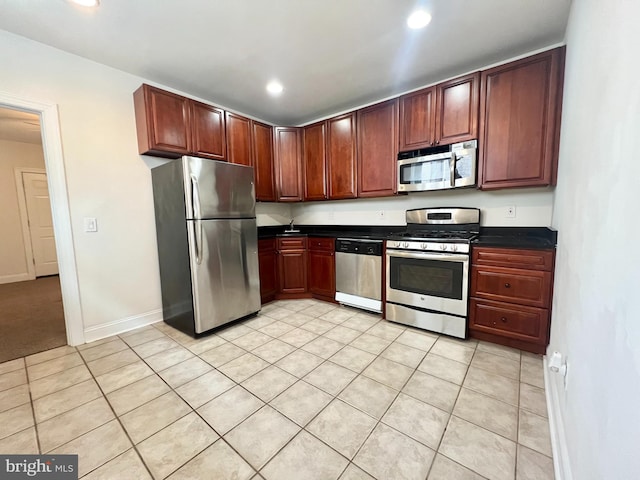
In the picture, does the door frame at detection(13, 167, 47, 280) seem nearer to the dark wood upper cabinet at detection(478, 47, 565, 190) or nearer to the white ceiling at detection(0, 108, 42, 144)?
the white ceiling at detection(0, 108, 42, 144)

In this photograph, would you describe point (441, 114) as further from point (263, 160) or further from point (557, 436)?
point (557, 436)

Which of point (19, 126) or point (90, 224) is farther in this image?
point (19, 126)

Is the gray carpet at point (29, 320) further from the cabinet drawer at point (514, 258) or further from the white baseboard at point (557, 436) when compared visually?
the cabinet drawer at point (514, 258)

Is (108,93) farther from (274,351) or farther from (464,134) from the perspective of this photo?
(464,134)

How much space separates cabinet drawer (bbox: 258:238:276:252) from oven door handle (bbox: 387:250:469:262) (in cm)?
153

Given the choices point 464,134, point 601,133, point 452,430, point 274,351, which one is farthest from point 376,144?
point 452,430

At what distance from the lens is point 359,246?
290cm

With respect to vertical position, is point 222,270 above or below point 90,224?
below

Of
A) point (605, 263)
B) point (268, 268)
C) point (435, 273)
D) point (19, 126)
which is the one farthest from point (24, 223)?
point (605, 263)

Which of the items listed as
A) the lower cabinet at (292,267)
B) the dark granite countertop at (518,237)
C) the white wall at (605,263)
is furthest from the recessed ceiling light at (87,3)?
the dark granite countertop at (518,237)

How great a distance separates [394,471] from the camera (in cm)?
112

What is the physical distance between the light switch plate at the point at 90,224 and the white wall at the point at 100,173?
4 cm

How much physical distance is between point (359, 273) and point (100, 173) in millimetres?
2795

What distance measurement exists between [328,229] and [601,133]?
308cm
